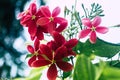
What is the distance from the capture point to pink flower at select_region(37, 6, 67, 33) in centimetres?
56

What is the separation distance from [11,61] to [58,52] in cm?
367

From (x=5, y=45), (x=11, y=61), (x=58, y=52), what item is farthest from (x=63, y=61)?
(x=5, y=45)

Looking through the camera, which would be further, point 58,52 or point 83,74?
point 58,52

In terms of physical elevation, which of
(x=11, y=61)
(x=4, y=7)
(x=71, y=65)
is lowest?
(x=11, y=61)

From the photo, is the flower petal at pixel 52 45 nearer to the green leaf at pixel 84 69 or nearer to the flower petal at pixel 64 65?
the flower petal at pixel 64 65

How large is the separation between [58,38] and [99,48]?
2.4 inches

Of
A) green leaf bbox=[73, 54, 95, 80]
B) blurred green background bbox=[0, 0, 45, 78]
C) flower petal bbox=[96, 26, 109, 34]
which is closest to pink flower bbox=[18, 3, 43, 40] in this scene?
flower petal bbox=[96, 26, 109, 34]

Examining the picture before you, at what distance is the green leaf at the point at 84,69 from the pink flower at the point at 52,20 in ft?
0.68

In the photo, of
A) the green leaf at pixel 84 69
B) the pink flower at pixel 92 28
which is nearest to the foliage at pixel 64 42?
the pink flower at pixel 92 28

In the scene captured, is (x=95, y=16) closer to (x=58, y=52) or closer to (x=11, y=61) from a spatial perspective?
(x=58, y=52)

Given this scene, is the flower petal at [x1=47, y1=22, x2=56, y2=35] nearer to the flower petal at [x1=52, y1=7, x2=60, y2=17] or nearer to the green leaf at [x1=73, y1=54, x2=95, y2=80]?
the flower petal at [x1=52, y1=7, x2=60, y2=17]

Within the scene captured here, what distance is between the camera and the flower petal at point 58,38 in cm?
52

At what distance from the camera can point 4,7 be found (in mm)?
4293

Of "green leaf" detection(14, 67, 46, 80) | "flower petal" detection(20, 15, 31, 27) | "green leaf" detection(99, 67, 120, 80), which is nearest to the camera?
"green leaf" detection(99, 67, 120, 80)
